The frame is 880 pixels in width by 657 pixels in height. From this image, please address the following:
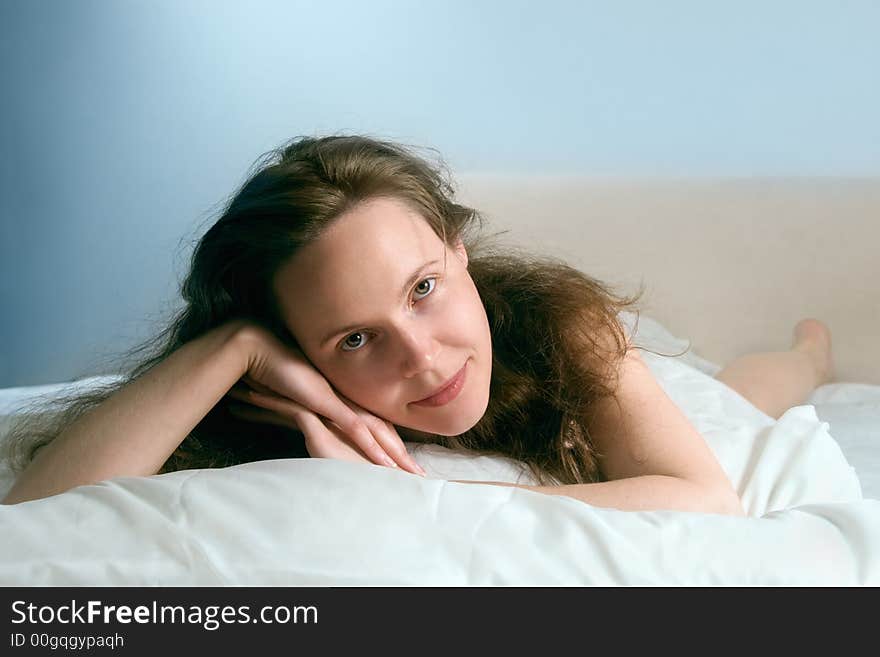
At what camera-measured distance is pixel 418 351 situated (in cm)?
108

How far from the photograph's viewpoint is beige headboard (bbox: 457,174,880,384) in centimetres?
209

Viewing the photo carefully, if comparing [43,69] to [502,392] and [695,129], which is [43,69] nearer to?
[695,129]

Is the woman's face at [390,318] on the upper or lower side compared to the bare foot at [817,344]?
upper

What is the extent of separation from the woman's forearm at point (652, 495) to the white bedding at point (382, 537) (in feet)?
0.47

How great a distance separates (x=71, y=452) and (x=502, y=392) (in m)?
0.52

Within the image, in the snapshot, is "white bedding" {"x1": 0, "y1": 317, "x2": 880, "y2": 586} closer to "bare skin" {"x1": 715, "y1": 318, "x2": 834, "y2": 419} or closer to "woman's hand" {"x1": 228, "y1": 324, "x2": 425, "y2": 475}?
"woman's hand" {"x1": 228, "y1": 324, "x2": 425, "y2": 475}

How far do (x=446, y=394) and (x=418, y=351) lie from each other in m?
0.07

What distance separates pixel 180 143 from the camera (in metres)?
2.66

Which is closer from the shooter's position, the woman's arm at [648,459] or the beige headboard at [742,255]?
the woman's arm at [648,459]

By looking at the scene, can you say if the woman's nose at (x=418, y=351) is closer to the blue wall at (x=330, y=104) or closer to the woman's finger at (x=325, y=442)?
the woman's finger at (x=325, y=442)

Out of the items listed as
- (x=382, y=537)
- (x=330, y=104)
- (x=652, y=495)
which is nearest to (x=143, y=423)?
(x=382, y=537)

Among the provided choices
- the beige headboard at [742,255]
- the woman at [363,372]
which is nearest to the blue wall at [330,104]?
the beige headboard at [742,255]

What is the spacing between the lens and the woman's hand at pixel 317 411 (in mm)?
1132
